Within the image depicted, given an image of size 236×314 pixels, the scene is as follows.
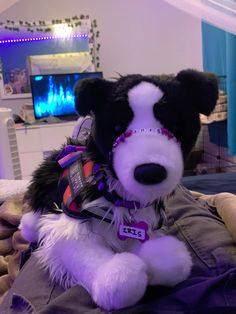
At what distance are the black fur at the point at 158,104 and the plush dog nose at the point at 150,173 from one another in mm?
76

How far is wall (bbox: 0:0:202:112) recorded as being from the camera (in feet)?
10.7

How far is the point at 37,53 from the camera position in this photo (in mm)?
3275

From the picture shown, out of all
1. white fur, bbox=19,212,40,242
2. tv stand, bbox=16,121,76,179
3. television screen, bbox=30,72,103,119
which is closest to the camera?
white fur, bbox=19,212,40,242

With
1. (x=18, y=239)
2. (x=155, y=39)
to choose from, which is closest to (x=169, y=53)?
(x=155, y=39)

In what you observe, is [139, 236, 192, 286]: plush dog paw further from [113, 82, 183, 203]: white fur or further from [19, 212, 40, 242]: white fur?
[19, 212, 40, 242]: white fur

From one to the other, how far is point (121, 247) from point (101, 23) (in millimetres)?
3033

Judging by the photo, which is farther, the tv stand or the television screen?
the television screen

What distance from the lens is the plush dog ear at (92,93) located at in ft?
1.85

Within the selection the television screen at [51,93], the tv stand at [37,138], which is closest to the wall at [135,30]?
the television screen at [51,93]

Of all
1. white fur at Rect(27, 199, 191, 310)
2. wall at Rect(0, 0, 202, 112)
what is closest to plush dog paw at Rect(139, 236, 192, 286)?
white fur at Rect(27, 199, 191, 310)

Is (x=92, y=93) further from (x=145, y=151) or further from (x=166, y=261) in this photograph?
(x=166, y=261)

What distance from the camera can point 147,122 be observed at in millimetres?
531

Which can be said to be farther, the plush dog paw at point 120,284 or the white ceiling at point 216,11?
the white ceiling at point 216,11

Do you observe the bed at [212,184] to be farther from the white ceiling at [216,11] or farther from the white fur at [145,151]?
the white fur at [145,151]
